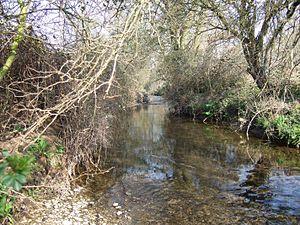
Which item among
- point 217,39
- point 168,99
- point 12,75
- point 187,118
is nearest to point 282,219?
point 12,75

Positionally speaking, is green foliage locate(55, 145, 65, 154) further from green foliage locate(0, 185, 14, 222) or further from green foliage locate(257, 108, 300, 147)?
green foliage locate(257, 108, 300, 147)

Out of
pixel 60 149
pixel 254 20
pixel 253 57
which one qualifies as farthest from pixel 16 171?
pixel 253 57

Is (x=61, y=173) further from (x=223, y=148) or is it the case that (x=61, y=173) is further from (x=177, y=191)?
(x=223, y=148)

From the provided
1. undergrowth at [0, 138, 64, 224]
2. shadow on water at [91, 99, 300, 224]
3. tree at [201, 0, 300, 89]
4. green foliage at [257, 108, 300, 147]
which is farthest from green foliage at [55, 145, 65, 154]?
green foliage at [257, 108, 300, 147]

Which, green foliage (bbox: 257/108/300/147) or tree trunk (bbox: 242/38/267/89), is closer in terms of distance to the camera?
green foliage (bbox: 257/108/300/147)

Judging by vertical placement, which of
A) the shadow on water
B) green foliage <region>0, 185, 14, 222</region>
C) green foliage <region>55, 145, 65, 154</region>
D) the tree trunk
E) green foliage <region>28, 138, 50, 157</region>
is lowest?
the shadow on water

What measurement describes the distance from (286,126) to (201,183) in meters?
5.17

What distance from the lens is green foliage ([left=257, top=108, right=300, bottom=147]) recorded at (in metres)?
11.1

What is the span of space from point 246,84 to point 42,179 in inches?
516

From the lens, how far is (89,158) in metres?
8.12

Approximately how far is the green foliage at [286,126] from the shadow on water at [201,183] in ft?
1.63

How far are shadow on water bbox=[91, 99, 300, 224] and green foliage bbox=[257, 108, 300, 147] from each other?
0.50m

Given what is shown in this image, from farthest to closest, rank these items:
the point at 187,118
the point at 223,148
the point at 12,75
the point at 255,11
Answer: the point at 187,118 < the point at 223,148 < the point at 255,11 < the point at 12,75

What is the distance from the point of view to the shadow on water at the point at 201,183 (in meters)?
6.02
